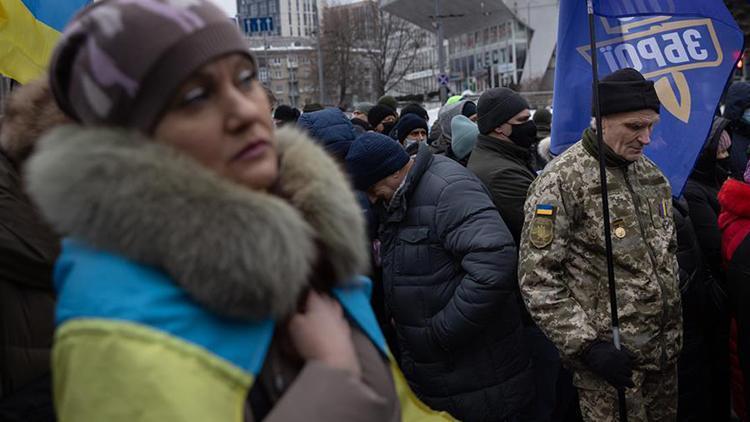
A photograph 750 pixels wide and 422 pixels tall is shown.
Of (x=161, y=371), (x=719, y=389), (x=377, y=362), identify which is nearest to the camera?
(x=161, y=371)

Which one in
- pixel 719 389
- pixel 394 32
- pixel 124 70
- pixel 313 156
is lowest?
pixel 719 389

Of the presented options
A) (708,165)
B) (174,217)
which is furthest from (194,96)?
(708,165)

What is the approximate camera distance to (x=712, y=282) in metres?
3.92

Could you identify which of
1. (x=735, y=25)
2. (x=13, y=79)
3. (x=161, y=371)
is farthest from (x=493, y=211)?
(x=13, y=79)

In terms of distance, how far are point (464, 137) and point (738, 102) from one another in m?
2.35

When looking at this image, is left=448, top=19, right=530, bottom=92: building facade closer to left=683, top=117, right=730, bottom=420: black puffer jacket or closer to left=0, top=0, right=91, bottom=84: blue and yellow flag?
left=683, top=117, right=730, bottom=420: black puffer jacket

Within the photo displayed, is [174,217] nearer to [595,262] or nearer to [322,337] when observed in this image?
[322,337]

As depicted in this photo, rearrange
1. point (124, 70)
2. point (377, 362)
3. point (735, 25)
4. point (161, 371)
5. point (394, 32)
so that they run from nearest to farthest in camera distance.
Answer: point (161, 371), point (124, 70), point (377, 362), point (735, 25), point (394, 32)

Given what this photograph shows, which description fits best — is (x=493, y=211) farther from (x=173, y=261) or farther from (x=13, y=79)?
(x=13, y=79)

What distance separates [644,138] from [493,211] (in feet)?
2.47

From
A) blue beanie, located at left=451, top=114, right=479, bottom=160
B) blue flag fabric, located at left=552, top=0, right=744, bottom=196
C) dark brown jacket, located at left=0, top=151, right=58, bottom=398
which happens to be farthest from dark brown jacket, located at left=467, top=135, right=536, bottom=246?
dark brown jacket, located at left=0, top=151, right=58, bottom=398

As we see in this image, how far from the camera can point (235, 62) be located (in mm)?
1283

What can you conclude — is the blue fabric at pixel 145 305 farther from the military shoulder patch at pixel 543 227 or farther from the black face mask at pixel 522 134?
the black face mask at pixel 522 134

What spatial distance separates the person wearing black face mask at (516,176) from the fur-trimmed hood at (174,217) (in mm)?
2489
